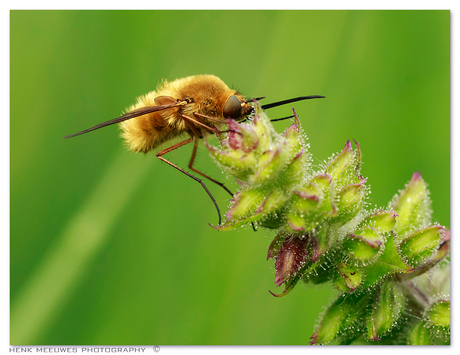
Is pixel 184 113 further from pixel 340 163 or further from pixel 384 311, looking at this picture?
pixel 384 311

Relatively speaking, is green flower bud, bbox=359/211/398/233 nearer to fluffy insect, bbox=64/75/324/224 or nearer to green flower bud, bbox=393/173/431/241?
green flower bud, bbox=393/173/431/241

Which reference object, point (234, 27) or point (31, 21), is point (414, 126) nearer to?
point (234, 27)

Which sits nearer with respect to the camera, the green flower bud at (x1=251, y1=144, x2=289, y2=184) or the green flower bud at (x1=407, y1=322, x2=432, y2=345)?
the green flower bud at (x1=251, y1=144, x2=289, y2=184)

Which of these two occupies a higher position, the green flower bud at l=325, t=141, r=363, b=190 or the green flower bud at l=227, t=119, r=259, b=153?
the green flower bud at l=325, t=141, r=363, b=190

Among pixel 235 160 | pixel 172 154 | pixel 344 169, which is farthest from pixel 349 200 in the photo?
pixel 172 154

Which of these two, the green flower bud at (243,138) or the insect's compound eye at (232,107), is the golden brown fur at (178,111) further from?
the green flower bud at (243,138)

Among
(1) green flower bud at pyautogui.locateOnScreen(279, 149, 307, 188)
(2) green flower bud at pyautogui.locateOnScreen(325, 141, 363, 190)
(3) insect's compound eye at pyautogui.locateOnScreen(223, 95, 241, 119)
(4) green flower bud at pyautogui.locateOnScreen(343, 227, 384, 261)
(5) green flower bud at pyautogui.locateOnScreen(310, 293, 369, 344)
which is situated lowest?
(5) green flower bud at pyautogui.locateOnScreen(310, 293, 369, 344)

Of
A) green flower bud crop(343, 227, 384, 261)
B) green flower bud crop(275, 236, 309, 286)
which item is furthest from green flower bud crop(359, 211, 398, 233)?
green flower bud crop(275, 236, 309, 286)
